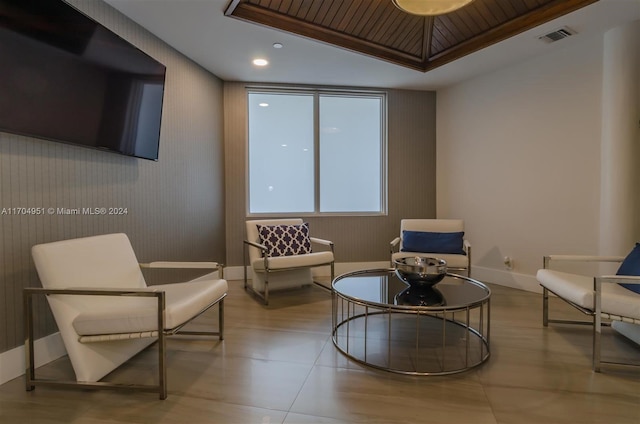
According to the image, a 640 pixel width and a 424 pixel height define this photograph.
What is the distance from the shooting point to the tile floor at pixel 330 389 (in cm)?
167

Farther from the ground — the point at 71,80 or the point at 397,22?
the point at 397,22

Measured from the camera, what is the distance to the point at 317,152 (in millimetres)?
4691

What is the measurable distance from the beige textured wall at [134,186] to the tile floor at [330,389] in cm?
69

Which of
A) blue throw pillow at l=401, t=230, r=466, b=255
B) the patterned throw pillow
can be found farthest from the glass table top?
the patterned throw pillow

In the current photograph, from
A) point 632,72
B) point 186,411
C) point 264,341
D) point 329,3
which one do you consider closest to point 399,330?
point 264,341

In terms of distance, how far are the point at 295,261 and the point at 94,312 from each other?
1.85 metres

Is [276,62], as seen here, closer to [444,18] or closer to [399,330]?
[444,18]

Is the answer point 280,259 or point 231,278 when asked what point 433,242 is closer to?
point 280,259

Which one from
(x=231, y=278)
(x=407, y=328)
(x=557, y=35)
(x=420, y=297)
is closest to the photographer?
(x=420, y=297)

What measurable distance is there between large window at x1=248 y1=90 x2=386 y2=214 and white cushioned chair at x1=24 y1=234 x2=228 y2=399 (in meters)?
2.56

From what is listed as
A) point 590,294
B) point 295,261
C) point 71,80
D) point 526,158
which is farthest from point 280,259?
point 526,158

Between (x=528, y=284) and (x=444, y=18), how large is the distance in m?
2.86

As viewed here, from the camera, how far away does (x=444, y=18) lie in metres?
3.24

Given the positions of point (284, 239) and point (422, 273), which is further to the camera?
point (284, 239)
